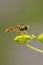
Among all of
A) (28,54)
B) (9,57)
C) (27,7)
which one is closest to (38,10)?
(27,7)

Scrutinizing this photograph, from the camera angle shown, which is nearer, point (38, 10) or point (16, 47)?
point (38, 10)

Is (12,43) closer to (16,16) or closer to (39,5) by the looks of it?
(16,16)

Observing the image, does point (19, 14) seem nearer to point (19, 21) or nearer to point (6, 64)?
point (19, 21)

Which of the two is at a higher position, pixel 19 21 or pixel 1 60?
pixel 19 21

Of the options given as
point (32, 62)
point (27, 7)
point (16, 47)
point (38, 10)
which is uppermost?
point (27, 7)

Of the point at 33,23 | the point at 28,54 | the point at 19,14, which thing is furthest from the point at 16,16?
the point at 28,54

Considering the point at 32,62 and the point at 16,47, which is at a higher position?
the point at 16,47
